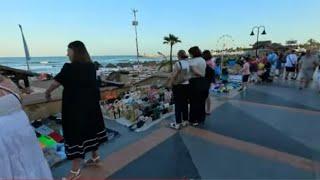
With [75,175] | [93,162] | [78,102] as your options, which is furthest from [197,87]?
[75,175]

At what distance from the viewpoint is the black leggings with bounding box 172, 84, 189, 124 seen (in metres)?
5.30

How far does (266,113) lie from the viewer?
675 centimetres

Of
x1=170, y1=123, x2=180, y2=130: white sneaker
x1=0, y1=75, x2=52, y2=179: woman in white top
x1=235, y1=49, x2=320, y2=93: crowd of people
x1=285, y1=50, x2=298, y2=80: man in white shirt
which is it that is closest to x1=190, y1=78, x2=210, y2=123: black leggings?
x1=170, y1=123, x2=180, y2=130: white sneaker

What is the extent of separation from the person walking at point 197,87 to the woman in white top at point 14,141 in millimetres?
3592

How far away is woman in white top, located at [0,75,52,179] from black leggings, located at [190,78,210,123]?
3655mm

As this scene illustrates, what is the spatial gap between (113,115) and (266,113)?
3499 mm

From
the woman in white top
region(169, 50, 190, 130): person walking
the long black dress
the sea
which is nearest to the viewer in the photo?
the woman in white top

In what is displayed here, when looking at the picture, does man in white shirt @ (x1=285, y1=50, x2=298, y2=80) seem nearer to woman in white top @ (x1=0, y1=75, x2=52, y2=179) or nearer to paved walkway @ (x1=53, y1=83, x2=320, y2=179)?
paved walkway @ (x1=53, y1=83, x2=320, y2=179)

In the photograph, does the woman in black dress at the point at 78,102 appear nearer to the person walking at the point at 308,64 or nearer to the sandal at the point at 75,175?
the sandal at the point at 75,175

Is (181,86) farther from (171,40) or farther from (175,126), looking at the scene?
(171,40)

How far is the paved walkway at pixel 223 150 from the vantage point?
143 inches

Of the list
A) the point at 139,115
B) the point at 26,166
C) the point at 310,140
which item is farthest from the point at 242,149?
the point at 26,166

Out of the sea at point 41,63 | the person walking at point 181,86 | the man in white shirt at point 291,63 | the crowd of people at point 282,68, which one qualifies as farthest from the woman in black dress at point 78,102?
the sea at point 41,63

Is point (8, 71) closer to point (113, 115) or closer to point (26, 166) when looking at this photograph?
point (113, 115)
